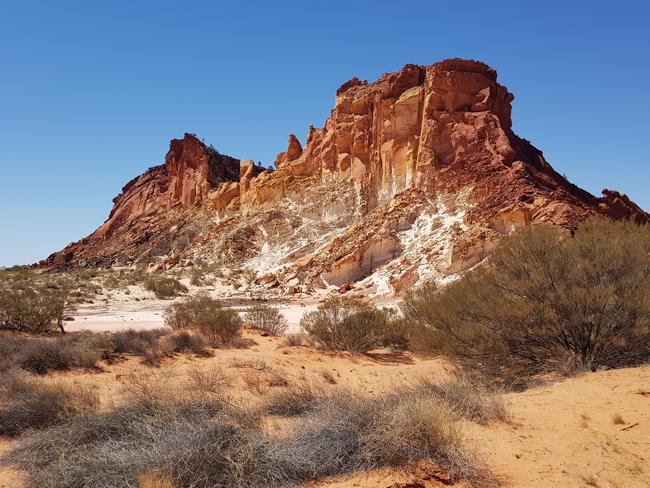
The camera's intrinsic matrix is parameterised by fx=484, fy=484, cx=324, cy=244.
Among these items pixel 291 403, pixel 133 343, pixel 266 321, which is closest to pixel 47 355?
pixel 133 343

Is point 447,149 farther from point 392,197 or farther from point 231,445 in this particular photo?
point 231,445

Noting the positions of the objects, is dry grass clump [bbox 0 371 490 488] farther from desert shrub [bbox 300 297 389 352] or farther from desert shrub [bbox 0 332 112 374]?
desert shrub [bbox 300 297 389 352]

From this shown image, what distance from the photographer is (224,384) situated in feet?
28.2

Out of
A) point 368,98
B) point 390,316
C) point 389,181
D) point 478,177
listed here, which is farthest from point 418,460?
point 368,98

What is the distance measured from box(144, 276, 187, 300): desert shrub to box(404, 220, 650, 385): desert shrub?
2716 centimetres

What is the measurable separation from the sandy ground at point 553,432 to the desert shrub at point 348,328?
3659mm

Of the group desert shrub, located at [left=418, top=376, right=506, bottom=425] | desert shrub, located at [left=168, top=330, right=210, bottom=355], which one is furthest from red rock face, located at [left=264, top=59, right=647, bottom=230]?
desert shrub, located at [left=418, top=376, right=506, bottom=425]

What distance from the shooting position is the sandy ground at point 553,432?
4.48 meters

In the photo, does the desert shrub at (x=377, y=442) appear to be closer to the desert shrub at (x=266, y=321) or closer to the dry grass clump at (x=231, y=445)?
the dry grass clump at (x=231, y=445)

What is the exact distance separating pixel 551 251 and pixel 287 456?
24.0 feet

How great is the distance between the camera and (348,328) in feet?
47.9

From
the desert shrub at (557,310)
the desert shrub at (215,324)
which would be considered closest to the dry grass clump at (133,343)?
the desert shrub at (215,324)

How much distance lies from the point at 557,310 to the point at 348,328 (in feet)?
22.3

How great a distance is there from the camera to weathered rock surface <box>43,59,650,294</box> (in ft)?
95.5
